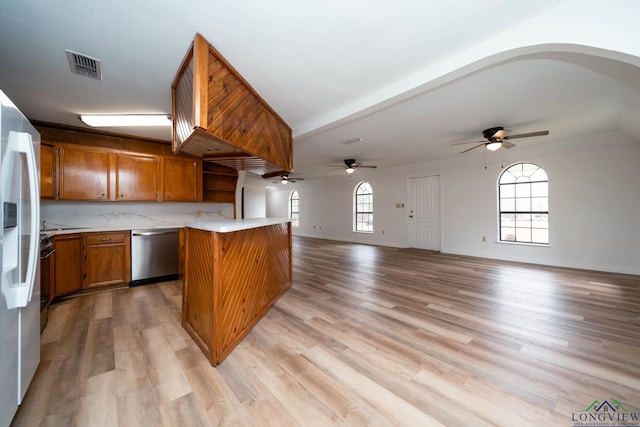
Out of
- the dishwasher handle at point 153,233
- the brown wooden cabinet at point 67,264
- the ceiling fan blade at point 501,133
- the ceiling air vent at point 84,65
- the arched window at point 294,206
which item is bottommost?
the brown wooden cabinet at point 67,264

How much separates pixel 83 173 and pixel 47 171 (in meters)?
0.35

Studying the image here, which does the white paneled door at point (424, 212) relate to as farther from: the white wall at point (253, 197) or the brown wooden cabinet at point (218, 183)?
the white wall at point (253, 197)

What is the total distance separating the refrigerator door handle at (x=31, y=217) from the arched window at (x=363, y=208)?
776 cm

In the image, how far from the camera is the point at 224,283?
1.96m

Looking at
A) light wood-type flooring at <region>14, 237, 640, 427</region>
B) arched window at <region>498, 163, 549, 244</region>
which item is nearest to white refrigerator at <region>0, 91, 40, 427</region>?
light wood-type flooring at <region>14, 237, 640, 427</region>

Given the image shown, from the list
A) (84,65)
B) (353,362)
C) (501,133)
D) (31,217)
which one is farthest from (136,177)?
(501,133)

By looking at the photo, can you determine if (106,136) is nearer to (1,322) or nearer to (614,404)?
(1,322)

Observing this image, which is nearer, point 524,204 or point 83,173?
point 83,173

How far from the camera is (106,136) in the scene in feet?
12.6

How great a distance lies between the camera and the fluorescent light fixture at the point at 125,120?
10.3 feet

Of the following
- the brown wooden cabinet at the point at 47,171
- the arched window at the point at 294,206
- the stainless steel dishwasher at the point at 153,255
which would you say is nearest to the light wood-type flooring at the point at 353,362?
the stainless steel dishwasher at the point at 153,255

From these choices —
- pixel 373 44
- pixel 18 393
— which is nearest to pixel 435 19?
pixel 373 44

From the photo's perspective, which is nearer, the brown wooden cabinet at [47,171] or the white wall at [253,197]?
the brown wooden cabinet at [47,171]

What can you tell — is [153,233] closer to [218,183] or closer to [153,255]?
[153,255]
